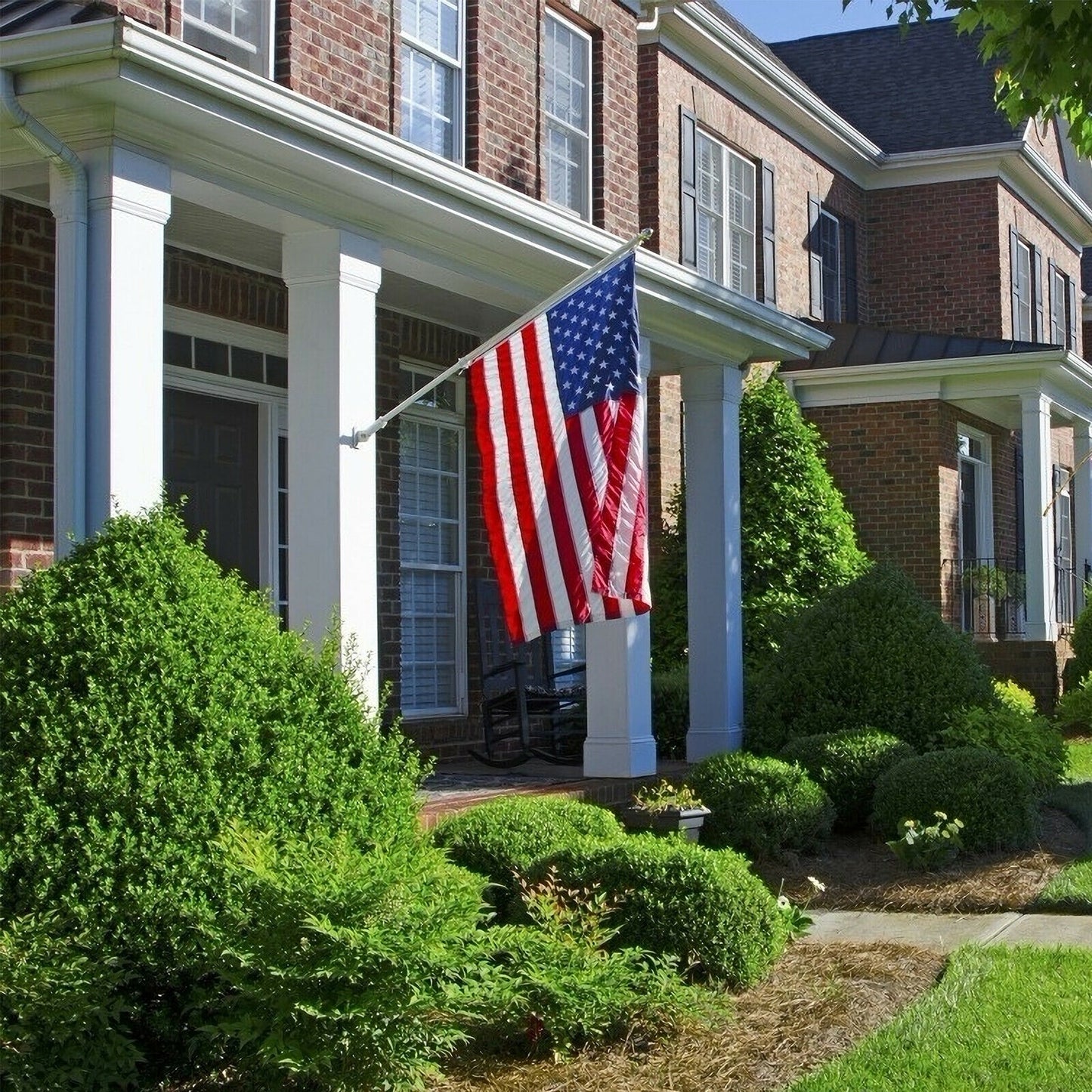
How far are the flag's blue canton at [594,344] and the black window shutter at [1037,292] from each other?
1518cm

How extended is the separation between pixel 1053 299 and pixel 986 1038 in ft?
62.4

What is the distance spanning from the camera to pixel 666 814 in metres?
8.01

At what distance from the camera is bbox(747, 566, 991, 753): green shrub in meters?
10.6

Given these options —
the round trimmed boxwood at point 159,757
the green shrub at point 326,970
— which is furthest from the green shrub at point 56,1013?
the green shrub at point 326,970

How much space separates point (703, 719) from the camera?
37.3 feet

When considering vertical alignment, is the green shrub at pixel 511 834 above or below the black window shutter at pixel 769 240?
below

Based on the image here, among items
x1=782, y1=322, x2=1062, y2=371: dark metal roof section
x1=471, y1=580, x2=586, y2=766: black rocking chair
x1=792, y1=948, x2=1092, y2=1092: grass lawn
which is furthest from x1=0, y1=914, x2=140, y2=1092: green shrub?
x1=782, y1=322, x2=1062, y2=371: dark metal roof section

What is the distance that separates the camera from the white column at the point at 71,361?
20.9ft

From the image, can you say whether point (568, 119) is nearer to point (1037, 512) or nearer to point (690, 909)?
point (690, 909)

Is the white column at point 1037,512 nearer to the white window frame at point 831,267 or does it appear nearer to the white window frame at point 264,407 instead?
the white window frame at point 831,267

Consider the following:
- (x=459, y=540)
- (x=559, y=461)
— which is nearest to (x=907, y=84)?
(x=459, y=540)

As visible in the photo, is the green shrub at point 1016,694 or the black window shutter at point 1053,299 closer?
the green shrub at point 1016,694

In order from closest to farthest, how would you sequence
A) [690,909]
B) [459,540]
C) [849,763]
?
1. [690,909]
2. [849,763]
3. [459,540]

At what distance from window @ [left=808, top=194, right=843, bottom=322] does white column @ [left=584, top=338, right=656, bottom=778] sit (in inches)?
349
